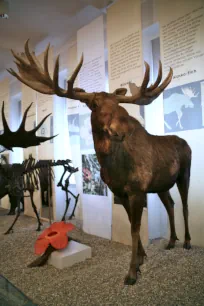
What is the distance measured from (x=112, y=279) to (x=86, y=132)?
7.90 ft

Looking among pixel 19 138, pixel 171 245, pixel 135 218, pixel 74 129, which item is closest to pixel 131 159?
pixel 135 218

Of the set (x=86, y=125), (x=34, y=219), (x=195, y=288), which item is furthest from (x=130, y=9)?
(x=34, y=219)

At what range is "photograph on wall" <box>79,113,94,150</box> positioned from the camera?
416cm

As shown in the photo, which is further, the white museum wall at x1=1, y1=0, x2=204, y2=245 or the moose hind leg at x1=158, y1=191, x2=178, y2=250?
the white museum wall at x1=1, y1=0, x2=204, y2=245

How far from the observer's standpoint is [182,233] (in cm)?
337

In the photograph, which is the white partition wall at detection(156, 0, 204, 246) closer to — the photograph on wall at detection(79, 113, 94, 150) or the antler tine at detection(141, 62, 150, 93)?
the antler tine at detection(141, 62, 150, 93)

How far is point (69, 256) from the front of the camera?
291 centimetres

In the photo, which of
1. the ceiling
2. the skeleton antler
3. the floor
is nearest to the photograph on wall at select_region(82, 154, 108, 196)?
the floor

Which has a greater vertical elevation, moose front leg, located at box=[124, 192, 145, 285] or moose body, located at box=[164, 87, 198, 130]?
moose body, located at box=[164, 87, 198, 130]

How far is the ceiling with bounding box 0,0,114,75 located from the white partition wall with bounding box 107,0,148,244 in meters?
0.81

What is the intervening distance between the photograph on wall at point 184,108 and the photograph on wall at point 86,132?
1245 mm

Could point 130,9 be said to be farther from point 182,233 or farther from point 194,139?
point 182,233

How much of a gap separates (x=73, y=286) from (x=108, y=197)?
1.74 m

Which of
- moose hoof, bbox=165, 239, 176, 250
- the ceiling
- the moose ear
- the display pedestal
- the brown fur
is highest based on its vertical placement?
the ceiling
